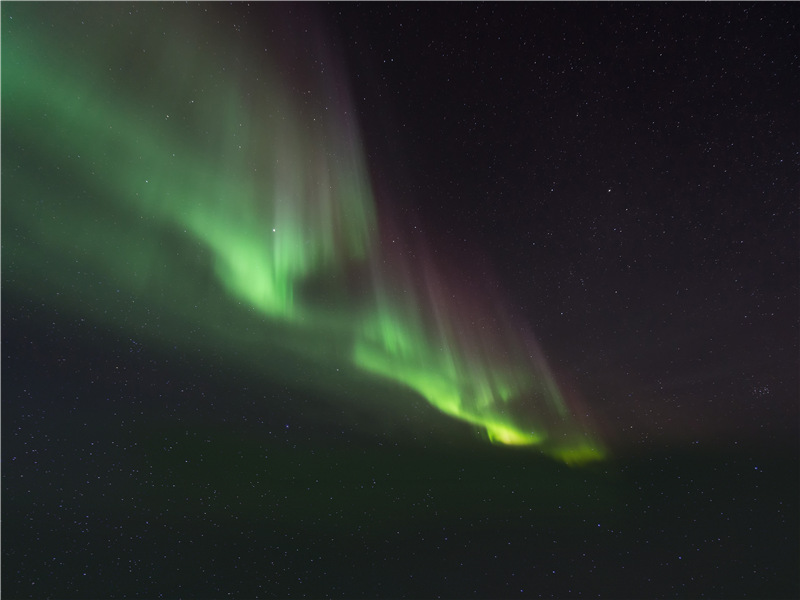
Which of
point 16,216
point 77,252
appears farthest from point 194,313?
point 16,216

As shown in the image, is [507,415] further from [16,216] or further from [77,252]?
[16,216]

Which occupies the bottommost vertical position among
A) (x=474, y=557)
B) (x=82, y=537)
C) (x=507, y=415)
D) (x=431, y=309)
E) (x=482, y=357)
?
(x=474, y=557)

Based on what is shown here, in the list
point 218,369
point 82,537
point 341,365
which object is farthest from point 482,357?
point 82,537

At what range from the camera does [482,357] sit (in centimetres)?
104

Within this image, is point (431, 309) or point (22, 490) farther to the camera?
Answer: point (431, 309)

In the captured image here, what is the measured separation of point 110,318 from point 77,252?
16cm

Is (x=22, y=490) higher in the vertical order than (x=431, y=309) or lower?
lower

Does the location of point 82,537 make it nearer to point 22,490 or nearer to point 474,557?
Answer: point 22,490

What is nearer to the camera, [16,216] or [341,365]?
[16,216]

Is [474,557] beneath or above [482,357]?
beneath

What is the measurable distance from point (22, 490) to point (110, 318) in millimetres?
405

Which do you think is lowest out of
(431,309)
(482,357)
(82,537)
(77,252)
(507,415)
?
(82,537)

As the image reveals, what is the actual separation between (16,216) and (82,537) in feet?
2.32

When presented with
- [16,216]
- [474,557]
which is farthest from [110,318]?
[474,557]
